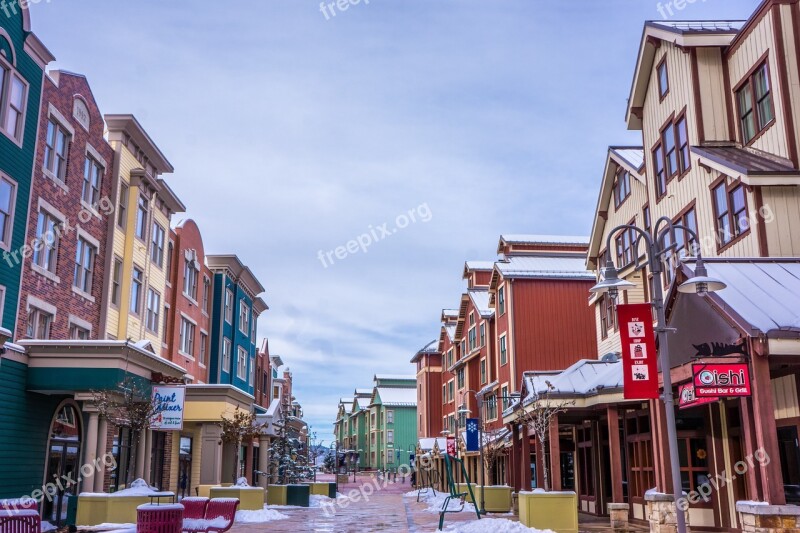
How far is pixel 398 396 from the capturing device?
115 meters

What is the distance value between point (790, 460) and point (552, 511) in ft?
22.5

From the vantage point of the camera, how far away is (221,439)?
1270 inches

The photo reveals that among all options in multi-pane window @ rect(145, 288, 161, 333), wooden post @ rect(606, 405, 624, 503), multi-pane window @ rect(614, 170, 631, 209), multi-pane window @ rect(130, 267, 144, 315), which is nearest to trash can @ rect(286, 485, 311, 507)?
multi-pane window @ rect(145, 288, 161, 333)

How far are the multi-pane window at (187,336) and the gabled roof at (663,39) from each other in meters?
23.3

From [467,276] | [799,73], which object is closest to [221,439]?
[799,73]

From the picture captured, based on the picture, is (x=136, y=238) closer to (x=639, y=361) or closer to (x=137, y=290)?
(x=137, y=290)

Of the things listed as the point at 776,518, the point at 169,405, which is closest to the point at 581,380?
the point at 169,405

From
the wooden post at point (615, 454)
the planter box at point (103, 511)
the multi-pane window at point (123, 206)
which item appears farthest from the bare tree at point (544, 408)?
the multi-pane window at point (123, 206)

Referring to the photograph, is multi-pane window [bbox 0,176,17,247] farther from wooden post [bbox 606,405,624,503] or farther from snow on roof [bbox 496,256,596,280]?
snow on roof [bbox 496,256,596,280]

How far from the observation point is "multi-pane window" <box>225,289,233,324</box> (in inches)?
1772

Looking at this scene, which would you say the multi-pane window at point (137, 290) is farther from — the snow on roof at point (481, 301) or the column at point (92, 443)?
the snow on roof at point (481, 301)

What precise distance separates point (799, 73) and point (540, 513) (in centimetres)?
1341

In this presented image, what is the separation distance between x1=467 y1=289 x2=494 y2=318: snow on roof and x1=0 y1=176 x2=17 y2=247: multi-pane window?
33.2 metres

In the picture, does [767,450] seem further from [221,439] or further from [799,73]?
[221,439]
